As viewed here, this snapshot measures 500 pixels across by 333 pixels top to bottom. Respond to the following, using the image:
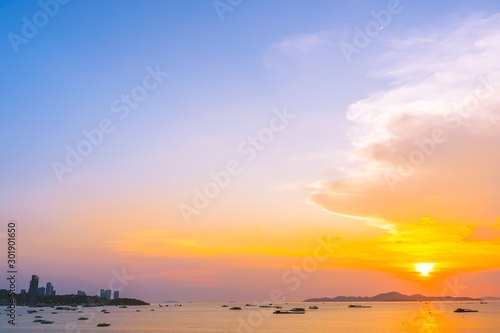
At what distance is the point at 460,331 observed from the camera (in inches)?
5310

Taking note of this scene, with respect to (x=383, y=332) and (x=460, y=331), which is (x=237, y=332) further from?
(x=460, y=331)

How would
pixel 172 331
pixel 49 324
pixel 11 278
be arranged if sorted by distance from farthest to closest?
pixel 49 324 → pixel 172 331 → pixel 11 278

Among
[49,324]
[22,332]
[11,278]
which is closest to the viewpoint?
[11,278]

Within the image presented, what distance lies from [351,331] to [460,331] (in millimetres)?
35126

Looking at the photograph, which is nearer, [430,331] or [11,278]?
[11,278]

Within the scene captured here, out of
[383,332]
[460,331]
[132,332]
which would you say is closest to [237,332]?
[132,332]

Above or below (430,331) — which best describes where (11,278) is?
above

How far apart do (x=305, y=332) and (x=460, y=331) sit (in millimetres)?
51383

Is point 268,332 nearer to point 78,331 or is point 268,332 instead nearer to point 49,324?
point 78,331

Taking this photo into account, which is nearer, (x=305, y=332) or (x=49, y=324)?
(x=305, y=332)

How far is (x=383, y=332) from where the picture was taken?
130625mm

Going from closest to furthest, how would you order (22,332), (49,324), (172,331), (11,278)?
(11,278), (22,332), (172,331), (49,324)

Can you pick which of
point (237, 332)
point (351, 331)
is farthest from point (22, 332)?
point (351, 331)

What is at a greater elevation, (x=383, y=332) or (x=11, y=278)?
(x=11, y=278)
